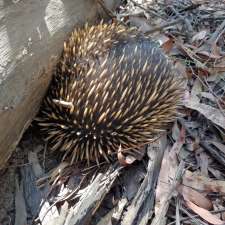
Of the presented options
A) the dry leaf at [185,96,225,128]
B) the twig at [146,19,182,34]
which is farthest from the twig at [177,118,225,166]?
the twig at [146,19,182,34]

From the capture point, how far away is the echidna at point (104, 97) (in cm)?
257

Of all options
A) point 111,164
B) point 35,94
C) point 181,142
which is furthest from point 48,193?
point 181,142

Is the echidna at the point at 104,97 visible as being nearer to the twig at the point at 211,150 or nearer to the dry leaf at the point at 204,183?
the twig at the point at 211,150

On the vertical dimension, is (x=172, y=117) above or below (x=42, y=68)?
below

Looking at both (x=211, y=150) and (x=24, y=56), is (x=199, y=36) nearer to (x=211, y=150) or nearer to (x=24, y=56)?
(x=211, y=150)

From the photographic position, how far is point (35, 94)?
250 centimetres

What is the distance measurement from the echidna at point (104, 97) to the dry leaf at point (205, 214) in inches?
19.3

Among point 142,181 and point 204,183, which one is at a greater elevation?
point 142,181

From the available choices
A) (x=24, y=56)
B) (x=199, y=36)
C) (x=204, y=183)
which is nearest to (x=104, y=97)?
(x=24, y=56)

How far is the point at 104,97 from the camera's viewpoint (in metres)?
2.55

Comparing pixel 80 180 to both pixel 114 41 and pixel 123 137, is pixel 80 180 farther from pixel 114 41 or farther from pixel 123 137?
pixel 114 41

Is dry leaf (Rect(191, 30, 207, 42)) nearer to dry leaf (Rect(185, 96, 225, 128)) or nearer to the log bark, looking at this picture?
dry leaf (Rect(185, 96, 225, 128))

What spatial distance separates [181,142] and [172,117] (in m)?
0.18

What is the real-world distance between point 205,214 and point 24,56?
1.34 m
